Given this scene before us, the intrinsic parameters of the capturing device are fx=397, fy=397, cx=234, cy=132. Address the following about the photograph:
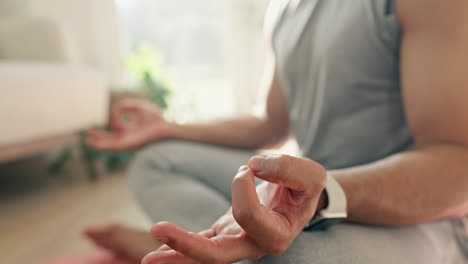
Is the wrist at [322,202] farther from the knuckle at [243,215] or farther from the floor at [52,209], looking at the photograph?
the floor at [52,209]

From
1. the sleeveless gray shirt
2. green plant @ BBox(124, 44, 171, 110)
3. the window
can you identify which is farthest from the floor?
the window

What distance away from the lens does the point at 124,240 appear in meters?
0.88

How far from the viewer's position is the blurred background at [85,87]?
1.39 metres

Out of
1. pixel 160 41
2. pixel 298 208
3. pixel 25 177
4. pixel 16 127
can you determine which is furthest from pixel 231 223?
pixel 160 41

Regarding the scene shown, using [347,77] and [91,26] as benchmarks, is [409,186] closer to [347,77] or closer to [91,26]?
[347,77]

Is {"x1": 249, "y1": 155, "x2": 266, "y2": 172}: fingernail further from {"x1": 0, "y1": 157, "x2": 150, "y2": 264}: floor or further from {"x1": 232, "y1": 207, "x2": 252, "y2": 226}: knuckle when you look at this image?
{"x1": 0, "y1": 157, "x2": 150, "y2": 264}: floor

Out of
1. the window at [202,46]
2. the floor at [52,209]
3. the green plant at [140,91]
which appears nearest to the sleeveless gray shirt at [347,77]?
the floor at [52,209]

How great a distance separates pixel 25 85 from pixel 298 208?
1.31 meters

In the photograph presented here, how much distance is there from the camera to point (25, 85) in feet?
4.57

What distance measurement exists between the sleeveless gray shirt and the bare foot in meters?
0.40

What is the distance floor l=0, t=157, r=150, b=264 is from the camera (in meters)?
1.25

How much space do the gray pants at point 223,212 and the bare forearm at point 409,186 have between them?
30mm

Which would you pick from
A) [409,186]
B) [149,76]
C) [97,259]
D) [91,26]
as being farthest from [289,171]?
[91,26]

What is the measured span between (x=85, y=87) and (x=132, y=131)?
953mm
